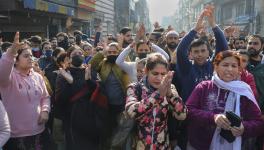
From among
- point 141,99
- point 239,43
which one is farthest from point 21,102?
point 239,43

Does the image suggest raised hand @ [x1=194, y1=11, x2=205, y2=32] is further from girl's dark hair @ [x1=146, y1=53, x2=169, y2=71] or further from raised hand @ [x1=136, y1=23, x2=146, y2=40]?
raised hand @ [x1=136, y1=23, x2=146, y2=40]

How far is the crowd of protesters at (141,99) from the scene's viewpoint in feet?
10.8

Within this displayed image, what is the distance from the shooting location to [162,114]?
3393 mm

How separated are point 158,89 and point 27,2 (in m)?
12.9

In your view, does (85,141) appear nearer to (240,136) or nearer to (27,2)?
(240,136)

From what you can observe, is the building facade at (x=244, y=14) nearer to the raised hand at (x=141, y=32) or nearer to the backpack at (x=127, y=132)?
the raised hand at (x=141, y=32)

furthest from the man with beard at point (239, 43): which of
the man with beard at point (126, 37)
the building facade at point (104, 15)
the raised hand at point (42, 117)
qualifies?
the building facade at point (104, 15)

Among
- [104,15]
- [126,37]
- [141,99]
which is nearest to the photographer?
[141,99]

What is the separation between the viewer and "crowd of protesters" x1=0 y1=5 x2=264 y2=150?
3297 millimetres

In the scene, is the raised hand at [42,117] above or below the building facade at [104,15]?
below

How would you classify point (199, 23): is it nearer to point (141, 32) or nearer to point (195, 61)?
point (195, 61)

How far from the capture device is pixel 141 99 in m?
3.46

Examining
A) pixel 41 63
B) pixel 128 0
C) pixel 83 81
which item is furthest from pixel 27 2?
pixel 128 0

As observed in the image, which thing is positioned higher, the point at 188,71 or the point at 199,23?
the point at 199,23
